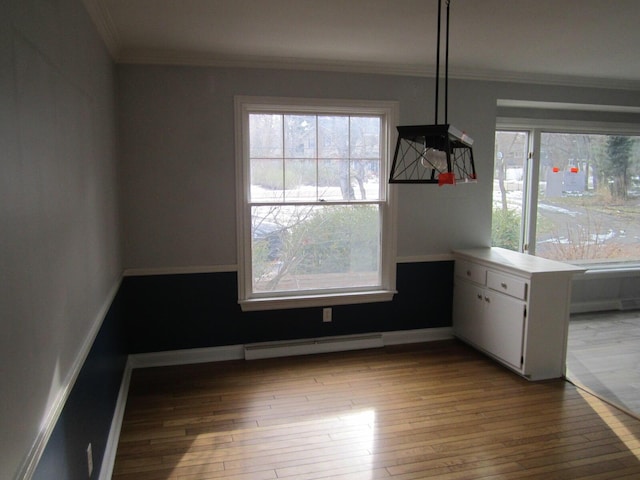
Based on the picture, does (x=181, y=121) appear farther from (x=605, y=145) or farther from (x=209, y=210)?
(x=605, y=145)

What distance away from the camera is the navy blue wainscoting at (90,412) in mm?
1451

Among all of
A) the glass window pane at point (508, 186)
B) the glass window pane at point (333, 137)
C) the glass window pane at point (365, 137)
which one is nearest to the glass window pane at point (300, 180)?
the glass window pane at point (333, 137)

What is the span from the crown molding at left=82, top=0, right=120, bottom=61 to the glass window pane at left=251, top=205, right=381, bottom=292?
1.48 m

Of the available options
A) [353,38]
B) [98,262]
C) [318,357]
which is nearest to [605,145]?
[353,38]

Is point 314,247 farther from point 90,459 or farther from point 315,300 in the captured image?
point 90,459

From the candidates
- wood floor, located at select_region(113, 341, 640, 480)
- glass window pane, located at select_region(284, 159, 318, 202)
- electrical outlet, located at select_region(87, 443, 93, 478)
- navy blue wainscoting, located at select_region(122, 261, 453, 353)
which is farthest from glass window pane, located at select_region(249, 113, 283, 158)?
electrical outlet, located at select_region(87, 443, 93, 478)

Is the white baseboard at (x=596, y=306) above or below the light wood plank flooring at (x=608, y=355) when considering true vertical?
above

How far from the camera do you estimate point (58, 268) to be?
156 centimetres

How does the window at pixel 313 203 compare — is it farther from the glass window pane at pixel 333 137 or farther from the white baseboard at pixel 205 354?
the white baseboard at pixel 205 354

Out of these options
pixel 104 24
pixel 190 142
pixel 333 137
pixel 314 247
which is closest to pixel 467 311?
pixel 314 247

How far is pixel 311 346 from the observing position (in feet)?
13.2

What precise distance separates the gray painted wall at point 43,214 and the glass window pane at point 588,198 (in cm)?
443

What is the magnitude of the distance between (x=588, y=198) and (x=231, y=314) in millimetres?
4083

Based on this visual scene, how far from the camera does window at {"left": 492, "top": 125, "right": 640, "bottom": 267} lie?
15.9 feet
